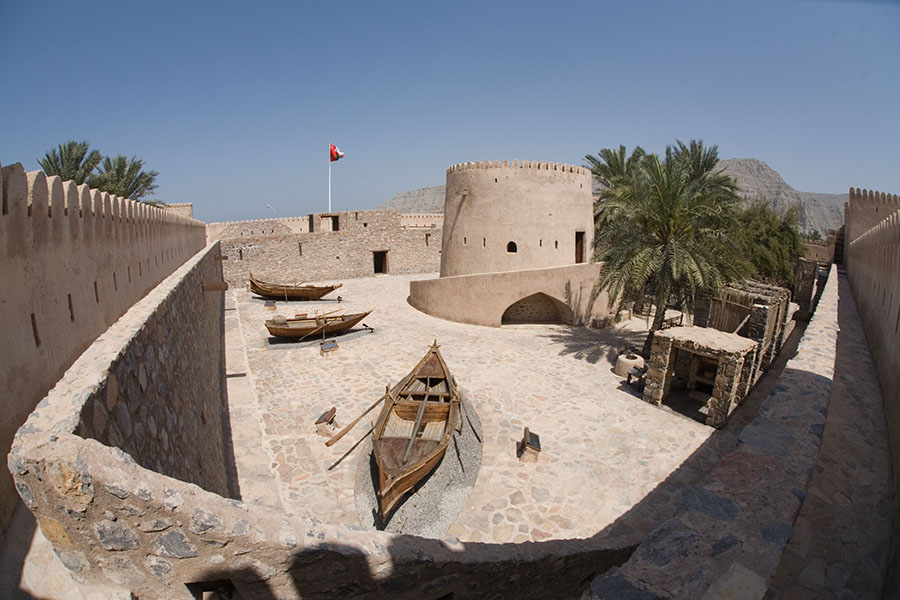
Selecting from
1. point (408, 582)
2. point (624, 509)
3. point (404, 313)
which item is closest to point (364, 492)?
point (624, 509)

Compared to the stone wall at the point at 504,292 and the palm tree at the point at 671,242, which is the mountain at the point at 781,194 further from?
the palm tree at the point at 671,242

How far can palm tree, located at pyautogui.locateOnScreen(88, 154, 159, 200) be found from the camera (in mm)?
14586

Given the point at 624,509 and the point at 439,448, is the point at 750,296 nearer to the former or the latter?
the point at 624,509

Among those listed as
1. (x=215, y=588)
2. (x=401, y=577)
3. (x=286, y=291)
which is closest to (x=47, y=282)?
(x=215, y=588)

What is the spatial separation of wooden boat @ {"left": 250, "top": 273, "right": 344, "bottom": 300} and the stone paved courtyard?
2.59 metres

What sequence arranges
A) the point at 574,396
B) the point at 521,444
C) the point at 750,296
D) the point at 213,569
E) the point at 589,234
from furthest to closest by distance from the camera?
the point at 589,234 < the point at 750,296 < the point at 574,396 < the point at 521,444 < the point at 213,569

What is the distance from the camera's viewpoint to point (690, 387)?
9258 millimetres

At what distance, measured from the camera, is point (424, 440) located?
6.12 m

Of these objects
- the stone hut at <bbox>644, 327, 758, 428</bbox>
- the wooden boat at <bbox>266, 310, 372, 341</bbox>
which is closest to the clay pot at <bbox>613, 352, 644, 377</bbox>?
the stone hut at <bbox>644, 327, 758, 428</bbox>

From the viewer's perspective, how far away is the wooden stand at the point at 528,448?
21.7 ft

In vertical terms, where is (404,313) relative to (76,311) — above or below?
below

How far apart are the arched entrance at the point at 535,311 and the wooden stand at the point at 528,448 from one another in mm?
8264

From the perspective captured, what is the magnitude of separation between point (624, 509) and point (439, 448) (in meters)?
2.44

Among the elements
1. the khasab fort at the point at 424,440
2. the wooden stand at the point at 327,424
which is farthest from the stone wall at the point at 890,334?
the wooden stand at the point at 327,424
